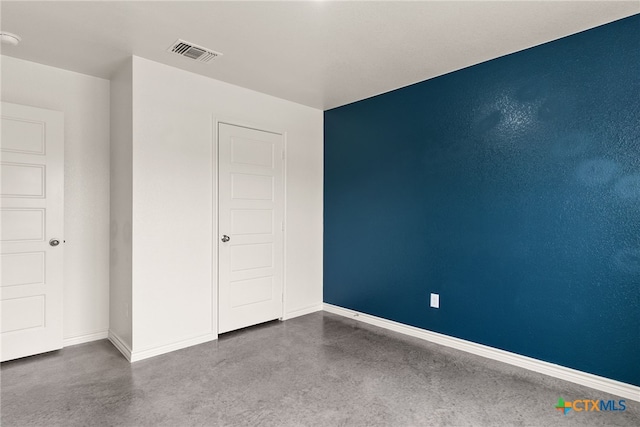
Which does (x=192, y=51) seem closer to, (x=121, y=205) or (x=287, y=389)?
(x=121, y=205)

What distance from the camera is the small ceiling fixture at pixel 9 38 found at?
8.57 feet

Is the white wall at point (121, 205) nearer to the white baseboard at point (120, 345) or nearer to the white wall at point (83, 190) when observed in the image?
the white baseboard at point (120, 345)

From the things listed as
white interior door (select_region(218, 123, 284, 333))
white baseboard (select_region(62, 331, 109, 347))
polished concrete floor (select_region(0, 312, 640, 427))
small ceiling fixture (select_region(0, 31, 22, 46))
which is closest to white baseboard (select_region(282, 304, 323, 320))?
white interior door (select_region(218, 123, 284, 333))

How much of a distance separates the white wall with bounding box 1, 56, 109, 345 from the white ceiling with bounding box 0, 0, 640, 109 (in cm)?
18

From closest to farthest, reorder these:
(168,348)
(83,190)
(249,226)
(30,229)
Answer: (30,229) < (168,348) < (83,190) < (249,226)

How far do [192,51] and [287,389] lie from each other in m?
2.69

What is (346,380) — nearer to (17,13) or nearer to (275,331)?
(275,331)

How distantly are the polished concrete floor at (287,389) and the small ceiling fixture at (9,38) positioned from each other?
8.23 ft

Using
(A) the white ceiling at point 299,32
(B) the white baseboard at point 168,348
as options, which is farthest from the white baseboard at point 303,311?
(A) the white ceiling at point 299,32

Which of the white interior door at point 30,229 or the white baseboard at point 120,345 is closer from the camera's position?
the white interior door at point 30,229

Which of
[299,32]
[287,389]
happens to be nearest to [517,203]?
[299,32]

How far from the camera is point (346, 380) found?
8.79ft

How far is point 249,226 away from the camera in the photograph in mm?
3855

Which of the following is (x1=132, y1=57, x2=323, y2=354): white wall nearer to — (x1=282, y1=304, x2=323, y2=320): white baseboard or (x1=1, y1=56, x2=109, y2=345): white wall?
(x1=1, y1=56, x2=109, y2=345): white wall
